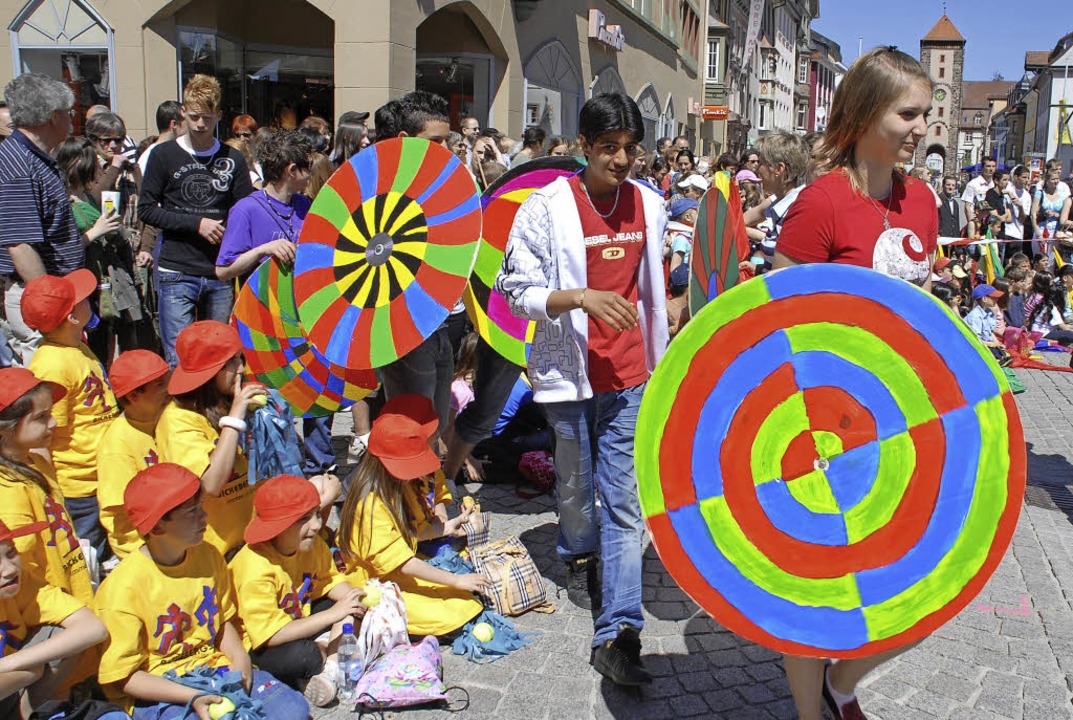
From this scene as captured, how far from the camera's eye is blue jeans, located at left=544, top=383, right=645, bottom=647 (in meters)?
3.34

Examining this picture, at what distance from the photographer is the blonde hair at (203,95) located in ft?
17.3

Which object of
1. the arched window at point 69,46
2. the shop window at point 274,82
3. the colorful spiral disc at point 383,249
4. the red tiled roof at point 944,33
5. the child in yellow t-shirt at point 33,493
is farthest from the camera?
the red tiled roof at point 944,33

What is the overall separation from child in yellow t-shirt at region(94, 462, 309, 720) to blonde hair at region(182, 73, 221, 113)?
9.45ft

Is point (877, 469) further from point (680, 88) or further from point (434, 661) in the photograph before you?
point (680, 88)

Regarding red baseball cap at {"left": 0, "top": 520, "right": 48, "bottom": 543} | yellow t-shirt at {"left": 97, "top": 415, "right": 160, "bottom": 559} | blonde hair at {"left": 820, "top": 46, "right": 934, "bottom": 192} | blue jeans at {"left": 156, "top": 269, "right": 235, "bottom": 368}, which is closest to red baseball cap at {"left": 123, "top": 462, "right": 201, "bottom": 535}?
red baseball cap at {"left": 0, "top": 520, "right": 48, "bottom": 543}

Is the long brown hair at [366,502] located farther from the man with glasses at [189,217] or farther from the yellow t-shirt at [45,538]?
the man with glasses at [189,217]

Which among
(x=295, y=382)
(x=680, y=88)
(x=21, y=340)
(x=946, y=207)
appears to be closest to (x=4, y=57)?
(x=21, y=340)

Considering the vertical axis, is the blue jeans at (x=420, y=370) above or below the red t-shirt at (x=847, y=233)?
below

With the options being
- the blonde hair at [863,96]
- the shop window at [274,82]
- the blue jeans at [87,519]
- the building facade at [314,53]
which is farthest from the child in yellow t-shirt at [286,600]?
the shop window at [274,82]

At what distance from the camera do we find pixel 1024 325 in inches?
430

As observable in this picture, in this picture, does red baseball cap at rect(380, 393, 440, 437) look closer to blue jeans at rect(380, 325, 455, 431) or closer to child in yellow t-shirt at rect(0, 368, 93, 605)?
blue jeans at rect(380, 325, 455, 431)

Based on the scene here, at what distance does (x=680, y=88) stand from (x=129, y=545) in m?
32.7

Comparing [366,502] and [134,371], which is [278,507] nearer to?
[366,502]

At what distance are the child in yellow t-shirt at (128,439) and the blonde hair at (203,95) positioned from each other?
6.69ft
